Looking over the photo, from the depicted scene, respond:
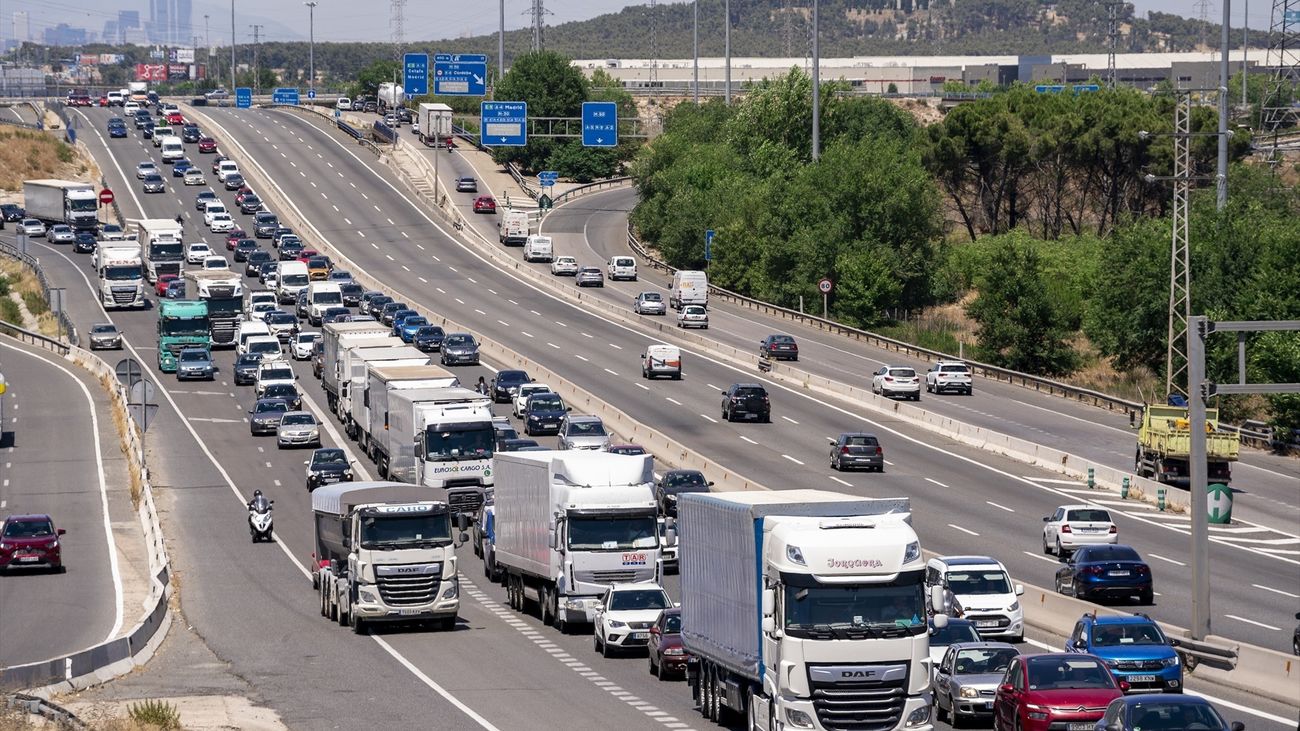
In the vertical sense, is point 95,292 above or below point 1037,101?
below

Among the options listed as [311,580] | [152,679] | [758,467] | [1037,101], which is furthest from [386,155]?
[152,679]

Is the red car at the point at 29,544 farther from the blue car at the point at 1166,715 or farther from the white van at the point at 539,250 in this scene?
the white van at the point at 539,250

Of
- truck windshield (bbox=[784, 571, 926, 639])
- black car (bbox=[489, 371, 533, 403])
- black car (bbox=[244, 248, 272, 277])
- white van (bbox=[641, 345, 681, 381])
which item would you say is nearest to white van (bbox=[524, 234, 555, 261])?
black car (bbox=[244, 248, 272, 277])

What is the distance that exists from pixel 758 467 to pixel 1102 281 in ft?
132

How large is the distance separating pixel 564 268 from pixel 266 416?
1780 inches

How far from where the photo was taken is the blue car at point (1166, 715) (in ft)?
67.8

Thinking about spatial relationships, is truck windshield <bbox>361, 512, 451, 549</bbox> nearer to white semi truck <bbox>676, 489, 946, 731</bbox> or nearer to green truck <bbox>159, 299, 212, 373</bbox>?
white semi truck <bbox>676, 489, 946, 731</bbox>

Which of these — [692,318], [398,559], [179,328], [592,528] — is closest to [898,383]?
[692,318]

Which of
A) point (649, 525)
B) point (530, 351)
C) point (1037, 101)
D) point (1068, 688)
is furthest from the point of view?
point (1037, 101)

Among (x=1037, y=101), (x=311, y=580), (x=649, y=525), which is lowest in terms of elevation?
(x=311, y=580)

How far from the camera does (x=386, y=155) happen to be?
153 metres

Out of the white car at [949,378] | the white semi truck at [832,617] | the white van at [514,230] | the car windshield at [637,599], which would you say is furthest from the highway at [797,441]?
the white semi truck at [832,617]

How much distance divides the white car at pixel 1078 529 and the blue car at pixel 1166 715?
2644 cm

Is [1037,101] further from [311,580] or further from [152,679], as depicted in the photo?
[152,679]
